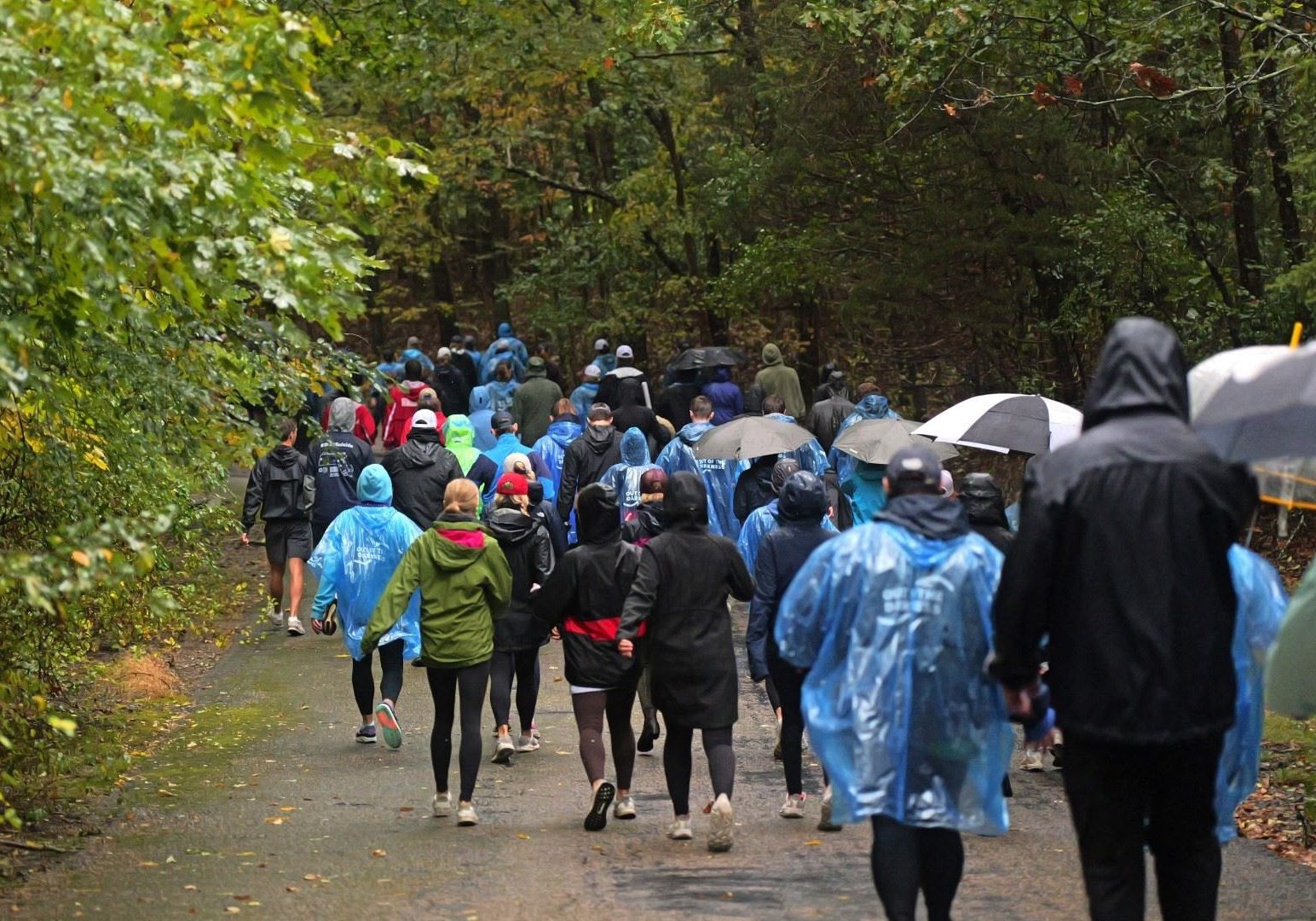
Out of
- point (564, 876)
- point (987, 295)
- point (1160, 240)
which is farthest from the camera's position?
point (987, 295)

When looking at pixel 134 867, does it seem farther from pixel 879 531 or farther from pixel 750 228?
pixel 750 228

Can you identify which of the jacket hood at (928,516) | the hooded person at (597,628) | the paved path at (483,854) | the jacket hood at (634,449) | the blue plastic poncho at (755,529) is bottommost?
the paved path at (483,854)

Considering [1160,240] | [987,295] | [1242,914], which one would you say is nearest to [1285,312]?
[1160,240]

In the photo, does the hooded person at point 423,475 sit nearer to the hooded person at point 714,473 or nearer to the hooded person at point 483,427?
the hooded person at point 714,473

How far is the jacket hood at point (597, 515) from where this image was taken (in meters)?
9.23

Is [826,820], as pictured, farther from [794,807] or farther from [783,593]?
[783,593]

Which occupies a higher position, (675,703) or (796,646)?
(796,646)

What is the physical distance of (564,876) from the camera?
811 centimetres

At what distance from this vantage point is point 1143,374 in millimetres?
5145

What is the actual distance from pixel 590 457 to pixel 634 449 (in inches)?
48.8

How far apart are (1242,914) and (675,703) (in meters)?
2.67

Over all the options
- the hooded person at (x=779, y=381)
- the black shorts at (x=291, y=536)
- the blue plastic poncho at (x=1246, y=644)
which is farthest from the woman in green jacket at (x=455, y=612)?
the hooded person at (x=779, y=381)

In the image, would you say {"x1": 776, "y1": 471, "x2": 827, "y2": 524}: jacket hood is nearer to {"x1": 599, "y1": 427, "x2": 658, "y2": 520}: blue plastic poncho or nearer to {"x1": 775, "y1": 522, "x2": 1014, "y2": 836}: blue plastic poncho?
{"x1": 775, "y1": 522, "x2": 1014, "y2": 836}: blue plastic poncho

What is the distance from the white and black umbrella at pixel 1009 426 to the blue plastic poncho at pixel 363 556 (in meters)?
3.33
